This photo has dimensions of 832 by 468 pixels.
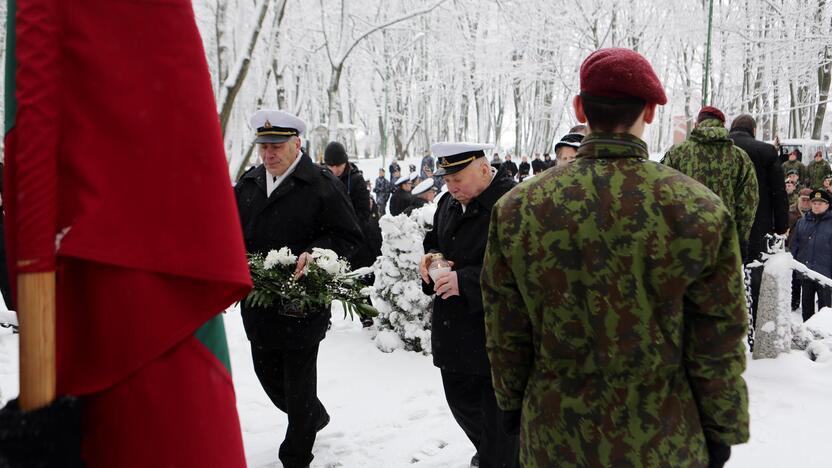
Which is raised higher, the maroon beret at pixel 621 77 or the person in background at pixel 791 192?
the maroon beret at pixel 621 77

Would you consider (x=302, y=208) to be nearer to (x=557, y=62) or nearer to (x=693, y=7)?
(x=557, y=62)

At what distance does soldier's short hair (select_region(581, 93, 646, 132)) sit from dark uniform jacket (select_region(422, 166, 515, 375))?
1.41 metres

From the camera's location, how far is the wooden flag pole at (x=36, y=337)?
111cm

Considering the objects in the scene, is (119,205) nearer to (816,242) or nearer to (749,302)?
(749,302)

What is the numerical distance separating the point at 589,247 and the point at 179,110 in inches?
49.5

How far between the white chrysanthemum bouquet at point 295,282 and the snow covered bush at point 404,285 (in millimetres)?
2737

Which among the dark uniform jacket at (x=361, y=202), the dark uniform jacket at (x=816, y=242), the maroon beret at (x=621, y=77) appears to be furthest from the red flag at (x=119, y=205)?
the dark uniform jacket at (x=816, y=242)

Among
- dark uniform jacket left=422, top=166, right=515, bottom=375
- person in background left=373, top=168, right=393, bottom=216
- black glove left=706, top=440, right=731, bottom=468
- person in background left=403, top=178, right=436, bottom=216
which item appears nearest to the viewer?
black glove left=706, top=440, right=731, bottom=468

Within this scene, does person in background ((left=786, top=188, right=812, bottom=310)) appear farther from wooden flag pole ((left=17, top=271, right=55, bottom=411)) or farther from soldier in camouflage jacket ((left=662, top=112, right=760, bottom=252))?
wooden flag pole ((left=17, top=271, right=55, bottom=411))

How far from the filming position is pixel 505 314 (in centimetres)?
219

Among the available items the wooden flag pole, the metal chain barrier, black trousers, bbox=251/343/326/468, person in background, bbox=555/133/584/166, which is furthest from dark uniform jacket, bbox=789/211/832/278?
the wooden flag pole

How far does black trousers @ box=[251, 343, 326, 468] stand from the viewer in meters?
3.91

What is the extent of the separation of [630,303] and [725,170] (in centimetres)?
419

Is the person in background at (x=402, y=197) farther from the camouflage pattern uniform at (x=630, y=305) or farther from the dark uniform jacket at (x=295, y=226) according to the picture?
the camouflage pattern uniform at (x=630, y=305)
